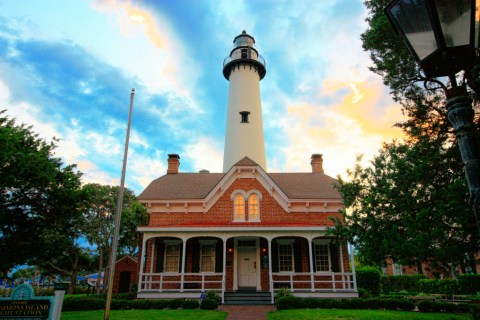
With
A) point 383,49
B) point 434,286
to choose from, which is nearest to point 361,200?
point 383,49

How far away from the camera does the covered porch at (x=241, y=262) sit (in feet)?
55.4

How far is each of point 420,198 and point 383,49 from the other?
5296 mm

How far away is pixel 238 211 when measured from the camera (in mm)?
19453

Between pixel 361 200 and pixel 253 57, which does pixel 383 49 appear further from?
pixel 253 57

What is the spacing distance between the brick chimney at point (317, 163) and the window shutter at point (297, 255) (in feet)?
24.6

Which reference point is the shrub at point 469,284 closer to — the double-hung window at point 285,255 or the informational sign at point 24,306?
the double-hung window at point 285,255

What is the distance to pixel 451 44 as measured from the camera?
2824 mm

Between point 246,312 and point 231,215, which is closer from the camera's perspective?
point 246,312

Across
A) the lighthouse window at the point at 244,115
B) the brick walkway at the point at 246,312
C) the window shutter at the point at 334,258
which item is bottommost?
the brick walkway at the point at 246,312

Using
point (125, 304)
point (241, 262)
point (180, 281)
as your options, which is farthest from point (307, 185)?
point (125, 304)

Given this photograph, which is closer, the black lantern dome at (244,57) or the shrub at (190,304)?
the shrub at (190,304)

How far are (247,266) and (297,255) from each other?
302 cm

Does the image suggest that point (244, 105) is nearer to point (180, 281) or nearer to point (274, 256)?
point (274, 256)

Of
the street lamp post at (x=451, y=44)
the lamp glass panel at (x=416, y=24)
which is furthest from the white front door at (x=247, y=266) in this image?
the lamp glass panel at (x=416, y=24)
